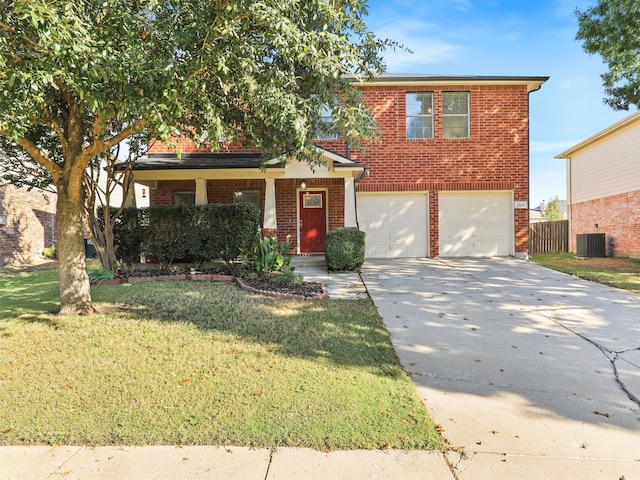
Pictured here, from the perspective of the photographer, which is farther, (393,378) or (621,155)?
(621,155)

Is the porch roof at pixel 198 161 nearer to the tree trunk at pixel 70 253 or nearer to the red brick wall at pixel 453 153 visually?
the red brick wall at pixel 453 153

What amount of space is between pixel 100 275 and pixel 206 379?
17.8 feet

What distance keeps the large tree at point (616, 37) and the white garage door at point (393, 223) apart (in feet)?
20.8

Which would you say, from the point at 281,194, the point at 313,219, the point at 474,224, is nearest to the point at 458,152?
the point at 474,224

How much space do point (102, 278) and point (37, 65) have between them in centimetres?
526

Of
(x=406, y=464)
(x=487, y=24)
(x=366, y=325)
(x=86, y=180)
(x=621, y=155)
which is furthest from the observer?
(x=621, y=155)

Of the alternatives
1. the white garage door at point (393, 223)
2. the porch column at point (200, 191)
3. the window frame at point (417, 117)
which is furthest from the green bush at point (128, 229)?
the window frame at point (417, 117)

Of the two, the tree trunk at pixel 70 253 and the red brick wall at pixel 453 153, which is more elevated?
the red brick wall at pixel 453 153

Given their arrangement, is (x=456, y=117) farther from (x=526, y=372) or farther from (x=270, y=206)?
(x=526, y=372)

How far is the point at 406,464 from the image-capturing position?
7.97 feet

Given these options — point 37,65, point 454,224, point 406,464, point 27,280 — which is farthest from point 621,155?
point 27,280

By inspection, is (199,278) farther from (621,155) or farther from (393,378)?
(621,155)

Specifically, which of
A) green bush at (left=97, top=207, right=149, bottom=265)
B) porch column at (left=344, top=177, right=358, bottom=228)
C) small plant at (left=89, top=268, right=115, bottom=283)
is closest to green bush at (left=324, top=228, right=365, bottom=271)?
porch column at (left=344, top=177, right=358, bottom=228)

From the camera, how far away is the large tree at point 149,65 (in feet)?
11.1
